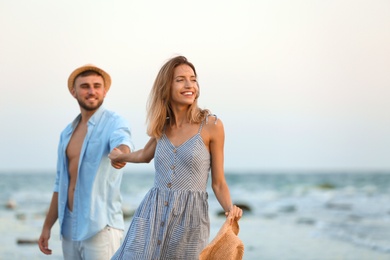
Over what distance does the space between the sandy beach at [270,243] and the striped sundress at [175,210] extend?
638 cm

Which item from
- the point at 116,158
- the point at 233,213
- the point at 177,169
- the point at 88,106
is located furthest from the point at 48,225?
the point at 233,213

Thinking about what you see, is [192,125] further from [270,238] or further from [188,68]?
[270,238]

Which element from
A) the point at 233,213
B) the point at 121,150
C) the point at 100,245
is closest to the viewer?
the point at 233,213

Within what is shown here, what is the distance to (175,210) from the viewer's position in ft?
12.0

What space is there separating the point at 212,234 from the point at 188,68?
9.14m

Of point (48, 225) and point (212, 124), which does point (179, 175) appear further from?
point (48, 225)

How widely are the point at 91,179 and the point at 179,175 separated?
1.23 m

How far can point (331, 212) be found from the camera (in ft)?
61.4

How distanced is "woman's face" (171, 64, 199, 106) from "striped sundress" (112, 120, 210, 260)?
158mm

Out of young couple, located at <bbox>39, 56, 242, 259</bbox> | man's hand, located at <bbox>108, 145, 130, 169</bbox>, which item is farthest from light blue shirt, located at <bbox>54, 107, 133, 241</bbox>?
young couple, located at <bbox>39, 56, 242, 259</bbox>

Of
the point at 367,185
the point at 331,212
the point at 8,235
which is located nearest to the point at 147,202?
the point at 8,235

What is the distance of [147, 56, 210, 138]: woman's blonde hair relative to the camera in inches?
147

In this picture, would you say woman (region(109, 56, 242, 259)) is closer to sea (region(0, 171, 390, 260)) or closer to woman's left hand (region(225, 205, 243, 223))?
woman's left hand (region(225, 205, 243, 223))

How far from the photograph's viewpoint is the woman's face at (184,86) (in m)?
3.70
